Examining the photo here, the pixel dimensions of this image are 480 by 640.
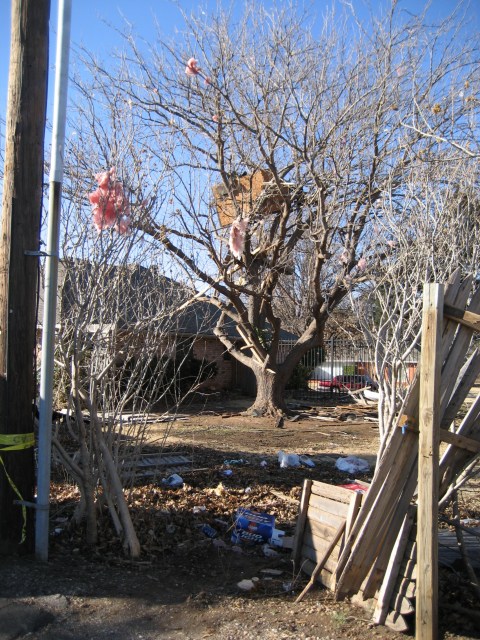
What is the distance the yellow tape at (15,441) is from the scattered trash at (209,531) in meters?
1.83

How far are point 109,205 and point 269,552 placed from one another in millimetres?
3191

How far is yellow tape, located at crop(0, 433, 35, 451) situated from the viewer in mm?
4574

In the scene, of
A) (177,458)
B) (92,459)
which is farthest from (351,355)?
(92,459)

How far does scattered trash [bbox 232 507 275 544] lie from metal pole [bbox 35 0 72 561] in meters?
1.69

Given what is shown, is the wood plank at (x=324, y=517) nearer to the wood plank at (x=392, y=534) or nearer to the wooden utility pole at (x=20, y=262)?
the wood plank at (x=392, y=534)

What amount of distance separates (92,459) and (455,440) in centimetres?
306

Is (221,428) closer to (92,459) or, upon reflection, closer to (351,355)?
(92,459)

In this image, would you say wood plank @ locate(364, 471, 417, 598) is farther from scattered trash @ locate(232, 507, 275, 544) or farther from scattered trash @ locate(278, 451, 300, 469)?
scattered trash @ locate(278, 451, 300, 469)

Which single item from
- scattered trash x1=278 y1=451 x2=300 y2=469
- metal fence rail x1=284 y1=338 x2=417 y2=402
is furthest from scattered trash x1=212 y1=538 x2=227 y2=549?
metal fence rail x1=284 y1=338 x2=417 y2=402

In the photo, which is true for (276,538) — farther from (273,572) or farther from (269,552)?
(273,572)

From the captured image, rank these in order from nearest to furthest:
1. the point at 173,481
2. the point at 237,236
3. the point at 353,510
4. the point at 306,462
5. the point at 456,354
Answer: the point at 456,354, the point at 353,510, the point at 173,481, the point at 306,462, the point at 237,236

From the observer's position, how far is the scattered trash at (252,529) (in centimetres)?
536

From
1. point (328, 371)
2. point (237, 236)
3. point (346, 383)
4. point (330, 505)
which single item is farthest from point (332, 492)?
point (328, 371)

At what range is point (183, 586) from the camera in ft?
14.2
